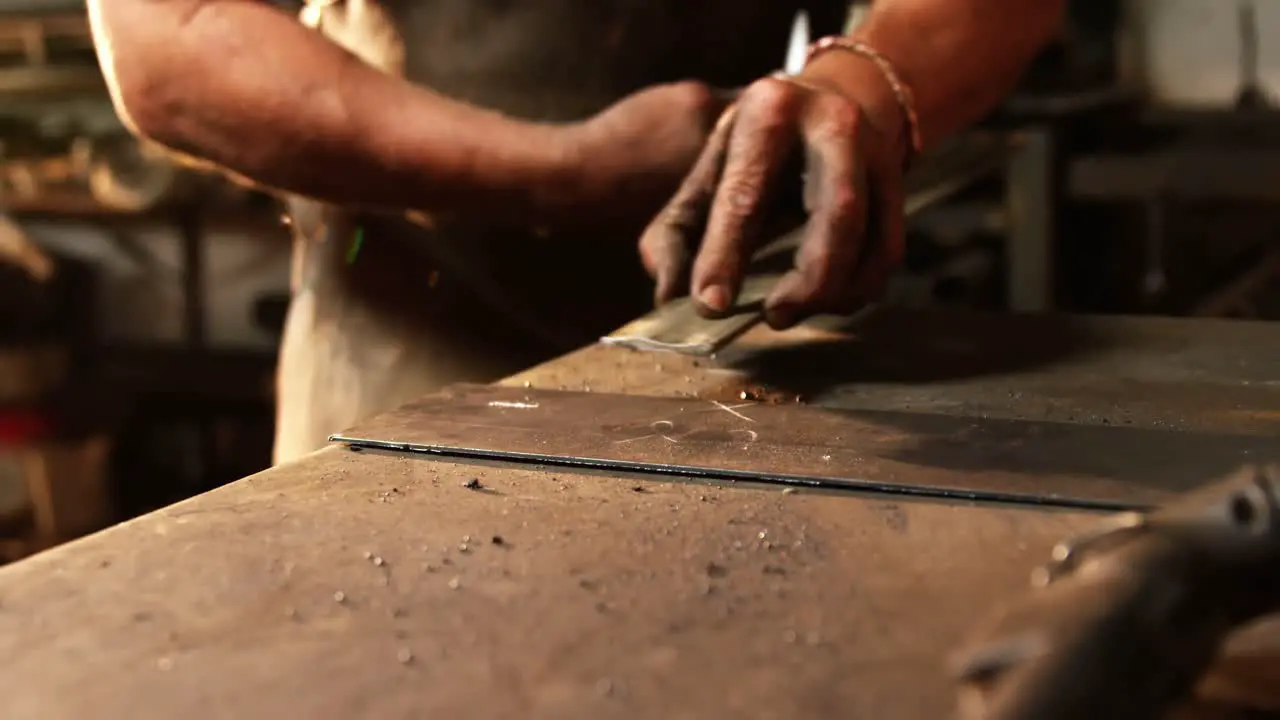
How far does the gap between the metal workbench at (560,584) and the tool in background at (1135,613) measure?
2.2 inches

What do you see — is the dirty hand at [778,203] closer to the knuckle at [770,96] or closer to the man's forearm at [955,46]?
the knuckle at [770,96]

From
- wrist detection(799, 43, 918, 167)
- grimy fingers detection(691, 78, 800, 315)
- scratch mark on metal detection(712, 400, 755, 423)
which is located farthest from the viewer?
wrist detection(799, 43, 918, 167)

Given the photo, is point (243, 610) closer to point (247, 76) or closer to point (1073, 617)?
point (1073, 617)

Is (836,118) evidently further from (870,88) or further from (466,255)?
(466,255)

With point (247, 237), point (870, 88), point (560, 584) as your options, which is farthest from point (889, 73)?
point (247, 237)

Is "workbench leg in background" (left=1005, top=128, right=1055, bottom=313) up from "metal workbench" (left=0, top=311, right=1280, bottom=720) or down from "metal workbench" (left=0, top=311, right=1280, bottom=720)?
up

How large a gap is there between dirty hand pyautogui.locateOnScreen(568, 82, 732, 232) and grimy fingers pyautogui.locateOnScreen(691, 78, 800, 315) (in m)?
0.12

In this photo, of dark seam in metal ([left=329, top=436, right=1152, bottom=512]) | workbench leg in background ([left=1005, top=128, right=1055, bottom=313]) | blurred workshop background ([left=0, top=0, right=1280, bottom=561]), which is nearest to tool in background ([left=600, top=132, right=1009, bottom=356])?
dark seam in metal ([left=329, top=436, right=1152, bottom=512])

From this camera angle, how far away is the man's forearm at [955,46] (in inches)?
46.6

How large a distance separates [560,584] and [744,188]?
45 cm

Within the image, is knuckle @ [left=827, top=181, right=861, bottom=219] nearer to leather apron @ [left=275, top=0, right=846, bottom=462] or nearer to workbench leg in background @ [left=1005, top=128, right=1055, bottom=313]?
leather apron @ [left=275, top=0, right=846, bottom=462]

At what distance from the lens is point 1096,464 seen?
2.10 ft

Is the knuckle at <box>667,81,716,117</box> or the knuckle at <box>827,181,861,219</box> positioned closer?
the knuckle at <box>827,181,861,219</box>

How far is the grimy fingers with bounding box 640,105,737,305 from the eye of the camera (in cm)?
92
